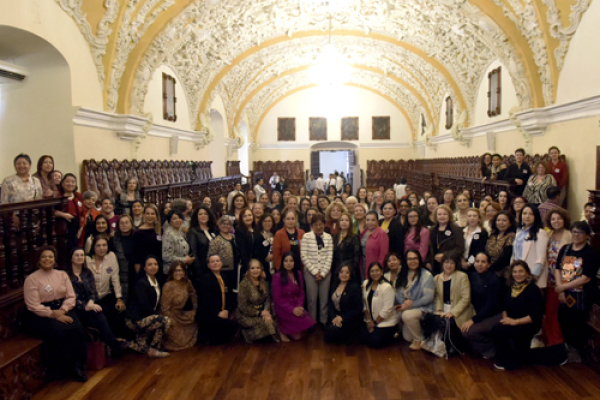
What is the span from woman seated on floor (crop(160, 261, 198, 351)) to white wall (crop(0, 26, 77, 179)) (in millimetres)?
4077

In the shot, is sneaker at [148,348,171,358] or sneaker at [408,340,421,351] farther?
sneaker at [408,340,421,351]

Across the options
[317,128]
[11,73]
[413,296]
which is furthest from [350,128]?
[413,296]

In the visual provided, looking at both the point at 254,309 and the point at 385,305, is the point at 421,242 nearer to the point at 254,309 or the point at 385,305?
the point at 385,305

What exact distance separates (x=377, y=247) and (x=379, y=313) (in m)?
0.84

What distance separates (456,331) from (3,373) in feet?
13.3

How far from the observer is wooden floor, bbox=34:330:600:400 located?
396 centimetres

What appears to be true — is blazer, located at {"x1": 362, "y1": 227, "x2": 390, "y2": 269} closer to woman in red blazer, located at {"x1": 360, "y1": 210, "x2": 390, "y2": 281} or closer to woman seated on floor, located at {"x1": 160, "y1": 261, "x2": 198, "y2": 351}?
woman in red blazer, located at {"x1": 360, "y1": 210, "x2": 390, "y2": 281}

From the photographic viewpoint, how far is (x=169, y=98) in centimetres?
1268

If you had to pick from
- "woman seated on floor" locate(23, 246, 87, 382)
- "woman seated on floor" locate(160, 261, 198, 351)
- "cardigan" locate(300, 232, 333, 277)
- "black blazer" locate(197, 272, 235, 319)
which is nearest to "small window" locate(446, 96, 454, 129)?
"cardigan" locate(300, 232, 333, 277)

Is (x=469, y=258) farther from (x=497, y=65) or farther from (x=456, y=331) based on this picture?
(x=497, y=65)

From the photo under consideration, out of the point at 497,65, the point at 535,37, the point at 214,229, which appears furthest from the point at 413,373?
the point at 497,65

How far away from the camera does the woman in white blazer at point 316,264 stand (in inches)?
212

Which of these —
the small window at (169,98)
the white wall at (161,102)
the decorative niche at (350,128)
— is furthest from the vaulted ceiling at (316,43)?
the decorative niche at (350,128)

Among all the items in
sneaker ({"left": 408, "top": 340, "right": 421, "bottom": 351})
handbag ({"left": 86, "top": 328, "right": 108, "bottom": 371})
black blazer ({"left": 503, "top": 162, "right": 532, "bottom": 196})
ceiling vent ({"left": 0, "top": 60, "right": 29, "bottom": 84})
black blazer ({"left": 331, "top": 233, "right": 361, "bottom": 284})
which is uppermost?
ceiling vent ({"left": 0, "top": 60, "right": 29, "bottom": 84})
